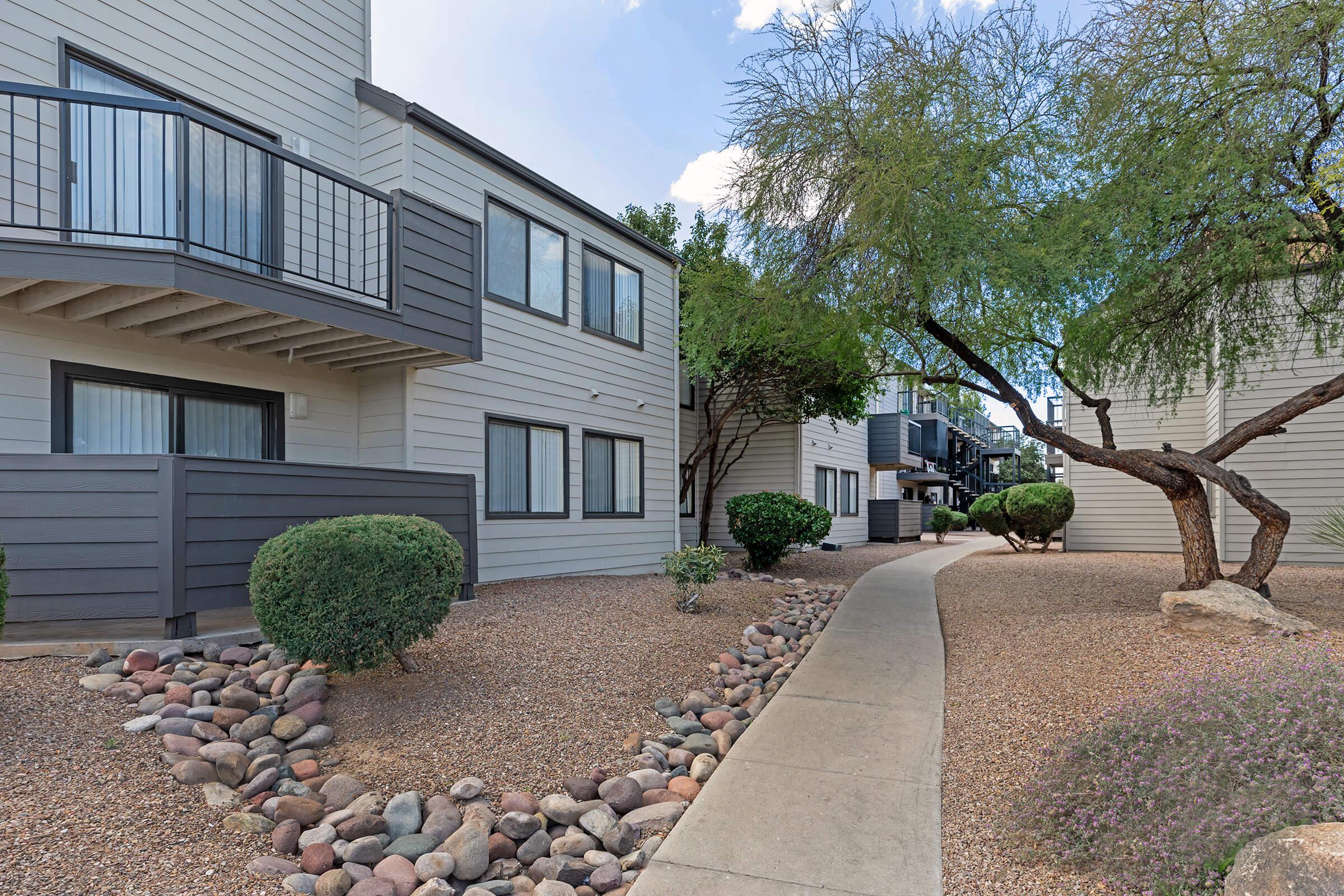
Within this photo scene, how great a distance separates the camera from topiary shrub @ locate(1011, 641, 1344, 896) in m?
2.62

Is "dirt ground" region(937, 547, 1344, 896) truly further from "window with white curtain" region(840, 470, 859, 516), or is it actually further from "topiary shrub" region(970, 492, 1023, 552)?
"window with white curtain" region(840, 470, 859, 516)

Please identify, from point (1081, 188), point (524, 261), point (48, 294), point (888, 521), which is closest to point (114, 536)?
point (48, 294)

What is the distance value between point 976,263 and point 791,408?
9215 millimetres

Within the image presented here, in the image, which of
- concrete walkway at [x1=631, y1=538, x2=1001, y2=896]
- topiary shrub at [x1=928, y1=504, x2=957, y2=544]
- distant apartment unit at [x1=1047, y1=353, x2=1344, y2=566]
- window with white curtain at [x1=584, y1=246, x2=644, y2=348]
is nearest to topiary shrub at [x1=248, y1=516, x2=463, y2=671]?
concrete walkway at [x1=631, y1=538, x2=1001, y2=896]

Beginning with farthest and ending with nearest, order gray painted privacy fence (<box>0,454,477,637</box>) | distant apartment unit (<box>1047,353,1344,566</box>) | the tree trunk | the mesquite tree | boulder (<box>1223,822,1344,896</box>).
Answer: distant apartment unit (<box>1047,353,1344,566</box>), the tree trunk, the mesquite tree, gray painted privacy fence (<box>0,454,477,637</box>), boulder (<box>1223,822,1344,896</box>)

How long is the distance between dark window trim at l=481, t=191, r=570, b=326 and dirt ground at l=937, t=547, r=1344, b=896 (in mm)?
6222

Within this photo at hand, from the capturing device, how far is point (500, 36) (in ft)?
40.7

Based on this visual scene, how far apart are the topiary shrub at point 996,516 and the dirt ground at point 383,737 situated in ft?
35.3

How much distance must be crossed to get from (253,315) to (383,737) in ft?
13.2

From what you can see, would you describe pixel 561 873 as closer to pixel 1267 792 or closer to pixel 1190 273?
pixel 1267 792

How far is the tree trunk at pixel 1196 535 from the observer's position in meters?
7.43

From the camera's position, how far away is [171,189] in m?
6.55

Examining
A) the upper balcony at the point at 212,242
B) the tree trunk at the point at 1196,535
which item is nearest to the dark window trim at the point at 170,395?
the upper balcony at the point at 212,242

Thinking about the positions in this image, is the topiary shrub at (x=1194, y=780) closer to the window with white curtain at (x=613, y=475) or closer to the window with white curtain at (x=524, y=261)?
the window with white curtain at (x=524, y=261)
